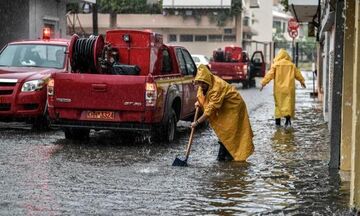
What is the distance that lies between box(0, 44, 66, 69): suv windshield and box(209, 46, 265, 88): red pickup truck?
18.5m

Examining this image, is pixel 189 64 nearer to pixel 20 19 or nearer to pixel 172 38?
pixel 20 19

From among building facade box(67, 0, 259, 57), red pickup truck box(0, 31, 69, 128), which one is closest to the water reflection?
red pickup truck box(0, 31, 69, 128)

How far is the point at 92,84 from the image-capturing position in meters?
12.3

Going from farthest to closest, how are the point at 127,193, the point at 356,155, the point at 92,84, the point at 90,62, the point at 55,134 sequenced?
the point at 55,134 → the point at 90,62 → the point at 92,84 → the point at 127,193 → the point at 356,155

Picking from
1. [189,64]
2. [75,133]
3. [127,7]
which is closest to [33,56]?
[75,133]

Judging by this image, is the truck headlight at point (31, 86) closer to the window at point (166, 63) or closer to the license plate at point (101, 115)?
the license plate at point (101, 115)

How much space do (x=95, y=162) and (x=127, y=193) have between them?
96.1 inches

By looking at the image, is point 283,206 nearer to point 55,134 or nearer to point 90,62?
point 90,62

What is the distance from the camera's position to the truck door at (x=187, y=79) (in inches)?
573

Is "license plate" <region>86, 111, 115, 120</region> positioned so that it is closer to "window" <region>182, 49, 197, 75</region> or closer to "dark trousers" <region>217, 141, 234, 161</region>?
"dark trousers" <region>217, 141, 234, 161</region>

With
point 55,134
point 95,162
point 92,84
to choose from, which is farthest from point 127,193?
point 55,134

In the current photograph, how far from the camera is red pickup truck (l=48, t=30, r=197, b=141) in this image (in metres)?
12.3

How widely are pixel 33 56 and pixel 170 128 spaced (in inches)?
159

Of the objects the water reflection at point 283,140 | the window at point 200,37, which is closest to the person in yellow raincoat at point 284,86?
the water reflection at point 283,140
